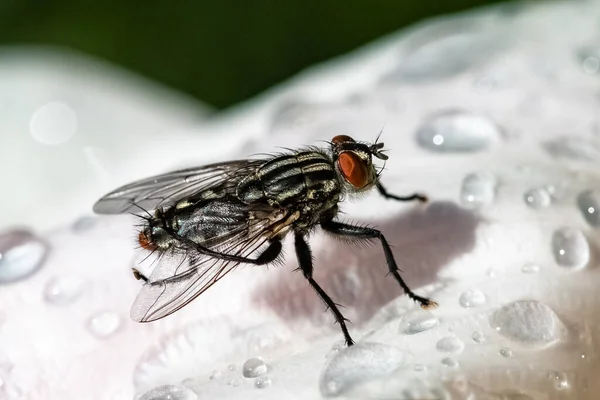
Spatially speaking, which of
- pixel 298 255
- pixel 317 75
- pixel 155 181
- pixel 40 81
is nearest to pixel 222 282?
pixel 298 255

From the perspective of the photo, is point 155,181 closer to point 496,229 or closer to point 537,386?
point 496,229

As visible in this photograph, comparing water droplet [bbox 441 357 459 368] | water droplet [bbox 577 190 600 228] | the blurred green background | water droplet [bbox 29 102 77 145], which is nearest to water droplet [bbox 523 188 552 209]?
water droplet [bbox 577 190 600 228]

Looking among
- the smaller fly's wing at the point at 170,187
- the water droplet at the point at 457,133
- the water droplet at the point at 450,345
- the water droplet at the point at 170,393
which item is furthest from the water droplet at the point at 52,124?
the water droplet at the point at 450,345

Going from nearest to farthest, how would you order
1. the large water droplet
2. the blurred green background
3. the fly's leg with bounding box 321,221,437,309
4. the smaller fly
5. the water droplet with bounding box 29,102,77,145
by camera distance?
1. the large water droplet
2. the fly's leg with bounding box 321,221,437,309
3. the smaller fly
4. the water droplet with bounding box 29,102,77,145
5. the blurred green background

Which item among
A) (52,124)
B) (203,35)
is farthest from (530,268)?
(203,35)

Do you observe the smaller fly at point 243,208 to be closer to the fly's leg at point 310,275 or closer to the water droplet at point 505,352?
the fly's leg at point 310,275

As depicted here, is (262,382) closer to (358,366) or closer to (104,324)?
(358,366)

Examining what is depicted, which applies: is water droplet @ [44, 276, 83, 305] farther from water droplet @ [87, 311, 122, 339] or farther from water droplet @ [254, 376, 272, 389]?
water droplet @ [254, 376, 272, 389]
